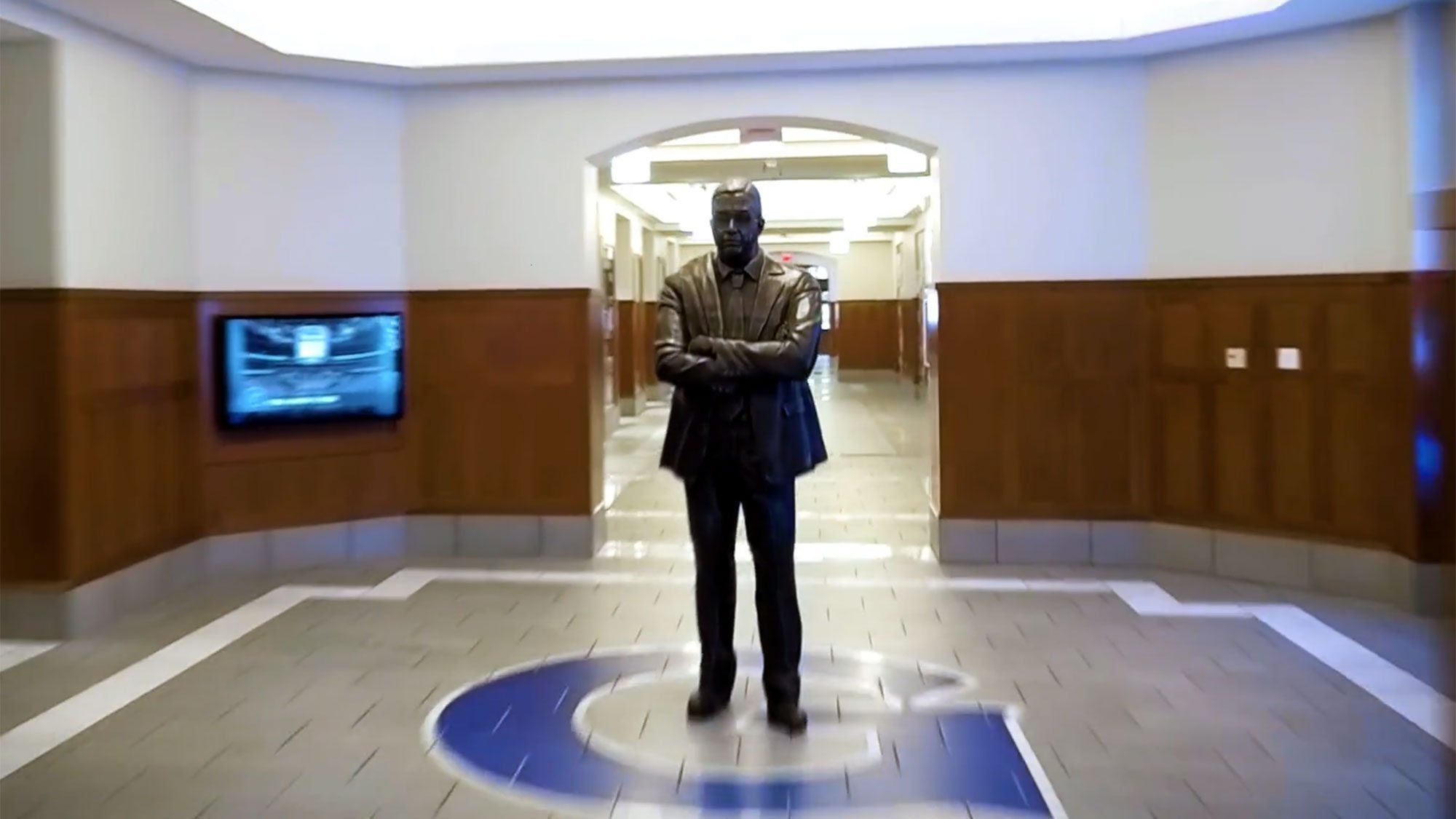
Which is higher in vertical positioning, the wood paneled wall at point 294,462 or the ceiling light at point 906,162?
the ceiling light at point 906,162

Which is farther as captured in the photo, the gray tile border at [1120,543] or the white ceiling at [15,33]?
the gray tile border at [1120,543]

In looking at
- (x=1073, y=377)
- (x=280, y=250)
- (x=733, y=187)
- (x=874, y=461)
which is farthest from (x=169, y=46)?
(x=874, y=461)

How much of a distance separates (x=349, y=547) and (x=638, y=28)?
3363 mm

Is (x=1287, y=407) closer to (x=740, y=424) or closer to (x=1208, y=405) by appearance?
(x=1208, y=405)

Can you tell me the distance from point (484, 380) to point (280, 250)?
4.35ft

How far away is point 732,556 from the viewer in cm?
446

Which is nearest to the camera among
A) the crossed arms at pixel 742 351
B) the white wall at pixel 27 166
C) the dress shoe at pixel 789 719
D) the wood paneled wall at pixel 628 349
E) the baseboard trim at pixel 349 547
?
the crossed arms at pixel 742 351

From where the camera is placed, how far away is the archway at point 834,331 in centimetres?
773

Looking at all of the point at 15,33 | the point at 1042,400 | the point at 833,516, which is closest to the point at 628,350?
the point at 833,516

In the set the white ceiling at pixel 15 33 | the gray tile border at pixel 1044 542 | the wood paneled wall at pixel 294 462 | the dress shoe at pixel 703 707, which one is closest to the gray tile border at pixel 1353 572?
the gray tile border at pixel 1044 542

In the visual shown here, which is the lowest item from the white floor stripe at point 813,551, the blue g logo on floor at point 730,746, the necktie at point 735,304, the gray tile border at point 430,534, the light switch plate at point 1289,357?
the blue g logo on floor at point 730,746

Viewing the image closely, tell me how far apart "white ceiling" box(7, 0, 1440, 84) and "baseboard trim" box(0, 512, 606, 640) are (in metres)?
2.53

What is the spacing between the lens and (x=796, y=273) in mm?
4395

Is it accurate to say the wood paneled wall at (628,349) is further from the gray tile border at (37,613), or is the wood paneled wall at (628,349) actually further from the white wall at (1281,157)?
the gray tile border at (37,613)
